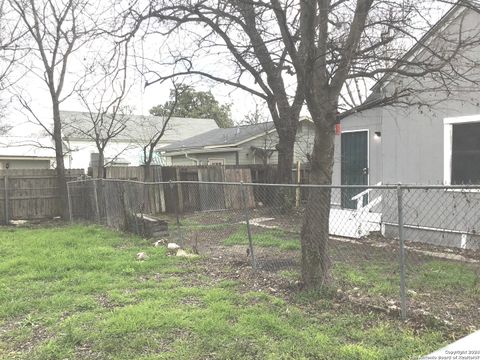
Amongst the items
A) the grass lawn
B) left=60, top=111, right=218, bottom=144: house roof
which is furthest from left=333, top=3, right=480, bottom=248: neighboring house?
left=60, top=111, right=218, bottom=144: house roof

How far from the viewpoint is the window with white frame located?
7.58m

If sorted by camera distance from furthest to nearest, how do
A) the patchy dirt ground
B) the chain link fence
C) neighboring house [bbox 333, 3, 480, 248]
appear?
neighboring house [bbox 333, 3, 480, 248]
the chain link fence
the patchy dirt ground

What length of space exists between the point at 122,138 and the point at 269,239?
79.3ft

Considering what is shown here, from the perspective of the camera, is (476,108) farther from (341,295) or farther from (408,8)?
(341,295)

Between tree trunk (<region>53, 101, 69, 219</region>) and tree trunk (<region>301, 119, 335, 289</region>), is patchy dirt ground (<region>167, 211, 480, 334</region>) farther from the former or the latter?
tree trunk (<region>53, 101, 69, 219</region>)

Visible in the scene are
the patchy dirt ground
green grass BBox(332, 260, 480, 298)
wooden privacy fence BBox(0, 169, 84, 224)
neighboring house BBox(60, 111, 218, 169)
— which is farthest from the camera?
neighboring house BBox(60, 111, 218, 169)

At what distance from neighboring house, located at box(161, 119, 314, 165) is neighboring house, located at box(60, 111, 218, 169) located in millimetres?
4430

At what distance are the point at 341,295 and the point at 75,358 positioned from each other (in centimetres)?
266

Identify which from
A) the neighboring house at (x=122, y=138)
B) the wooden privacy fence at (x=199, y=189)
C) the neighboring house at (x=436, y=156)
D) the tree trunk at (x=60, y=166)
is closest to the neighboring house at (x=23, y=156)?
the neighboring house at (x=122, y=138)

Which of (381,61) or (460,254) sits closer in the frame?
(381,61)

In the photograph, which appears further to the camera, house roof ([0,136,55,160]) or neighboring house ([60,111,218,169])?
neighboring house ([60,111,218,169])

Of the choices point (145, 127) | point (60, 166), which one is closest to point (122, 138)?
point (145, 127)

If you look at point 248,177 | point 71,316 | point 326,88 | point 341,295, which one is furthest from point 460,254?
point 248,177

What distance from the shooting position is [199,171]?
15.8 meters
